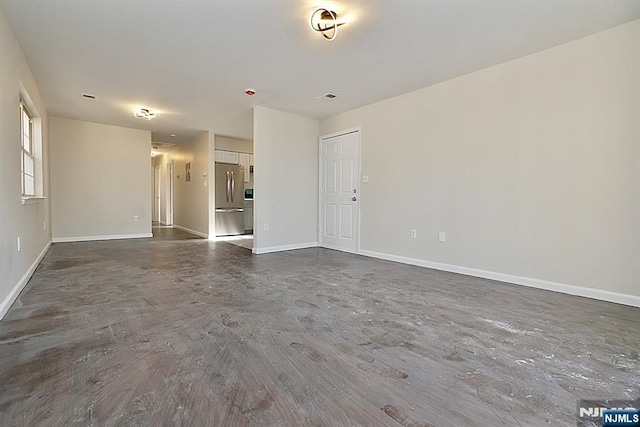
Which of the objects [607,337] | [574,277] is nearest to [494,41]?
[574,277]

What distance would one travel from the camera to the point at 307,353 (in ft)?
5.84

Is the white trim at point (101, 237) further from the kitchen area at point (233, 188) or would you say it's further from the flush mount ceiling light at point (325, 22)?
the flush mount ceiling light at point (325, 22)

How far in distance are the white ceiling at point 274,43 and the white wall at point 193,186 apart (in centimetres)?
275

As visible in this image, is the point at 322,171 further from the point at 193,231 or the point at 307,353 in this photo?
the point at 307,353

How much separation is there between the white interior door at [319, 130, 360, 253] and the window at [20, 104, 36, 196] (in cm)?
427

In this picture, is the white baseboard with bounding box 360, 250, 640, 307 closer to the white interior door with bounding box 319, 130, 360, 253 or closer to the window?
the white interior door with bounding box 319, 130, 360, 253

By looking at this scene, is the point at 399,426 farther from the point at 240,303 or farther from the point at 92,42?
the point at 92,42

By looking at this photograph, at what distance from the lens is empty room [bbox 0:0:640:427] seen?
145 centimetres

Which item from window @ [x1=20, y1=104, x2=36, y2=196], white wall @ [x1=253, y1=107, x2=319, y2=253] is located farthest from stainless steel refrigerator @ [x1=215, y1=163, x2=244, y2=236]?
window @ [x1=20, y1=104, x2=36, y2=196]

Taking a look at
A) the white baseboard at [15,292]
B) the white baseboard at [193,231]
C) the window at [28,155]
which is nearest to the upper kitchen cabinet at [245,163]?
the white baseboard at [193,231]

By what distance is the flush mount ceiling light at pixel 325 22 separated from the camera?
2441 mm

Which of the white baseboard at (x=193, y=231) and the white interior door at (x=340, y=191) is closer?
the white interior door at (x=340, y=191)

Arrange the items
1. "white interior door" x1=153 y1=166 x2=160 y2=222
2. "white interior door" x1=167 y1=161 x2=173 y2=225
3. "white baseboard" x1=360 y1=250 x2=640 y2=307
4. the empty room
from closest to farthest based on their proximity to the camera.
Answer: the empty room → "white baseboard" x1=360 y1=250 x2=640 y2=307 → "white interior door" x1=167 y1=161 x2=173 y2=225 → "white interior door" x1=153 y1=166 x2=160 y2=222

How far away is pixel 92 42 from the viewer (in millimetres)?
2979
